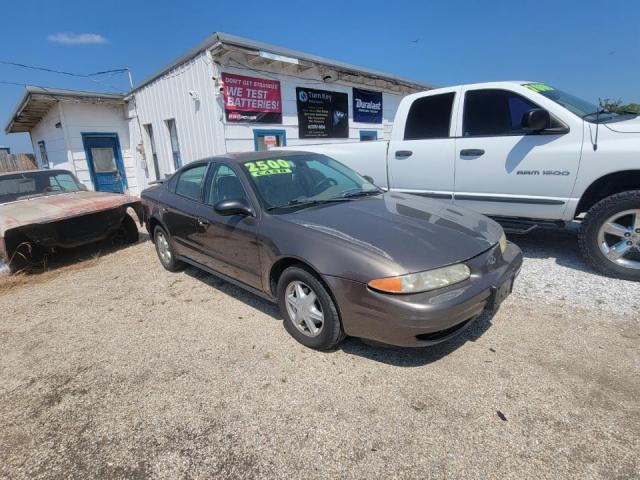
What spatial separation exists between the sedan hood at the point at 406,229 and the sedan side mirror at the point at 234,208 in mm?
364

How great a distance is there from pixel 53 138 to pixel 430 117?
1221 centimetres

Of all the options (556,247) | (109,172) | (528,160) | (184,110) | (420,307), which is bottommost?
(556,247)

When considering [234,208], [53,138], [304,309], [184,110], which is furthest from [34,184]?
[53,138]

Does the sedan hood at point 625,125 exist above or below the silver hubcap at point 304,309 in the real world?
above

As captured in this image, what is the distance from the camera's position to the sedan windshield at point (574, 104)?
389cm

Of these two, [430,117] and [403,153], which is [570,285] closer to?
[403,153]

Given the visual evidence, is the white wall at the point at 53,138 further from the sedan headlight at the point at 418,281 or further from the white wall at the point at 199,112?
the sedan headlight at the point at 418,281

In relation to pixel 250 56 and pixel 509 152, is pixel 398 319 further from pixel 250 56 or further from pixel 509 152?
pixel 250 56

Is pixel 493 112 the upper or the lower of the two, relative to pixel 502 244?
upper

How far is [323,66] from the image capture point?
9484 millimetres

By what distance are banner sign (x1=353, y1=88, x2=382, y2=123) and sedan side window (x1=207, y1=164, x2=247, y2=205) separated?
831 centimetres

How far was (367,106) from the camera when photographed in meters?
11.6

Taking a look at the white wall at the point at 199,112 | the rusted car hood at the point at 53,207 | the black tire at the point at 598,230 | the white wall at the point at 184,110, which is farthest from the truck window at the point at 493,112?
the white wall at the point at 184,110

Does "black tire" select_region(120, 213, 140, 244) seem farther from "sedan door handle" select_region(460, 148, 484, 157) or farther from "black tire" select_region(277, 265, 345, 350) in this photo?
"sedan door handle" select_region(460, 148, 484, 157)
